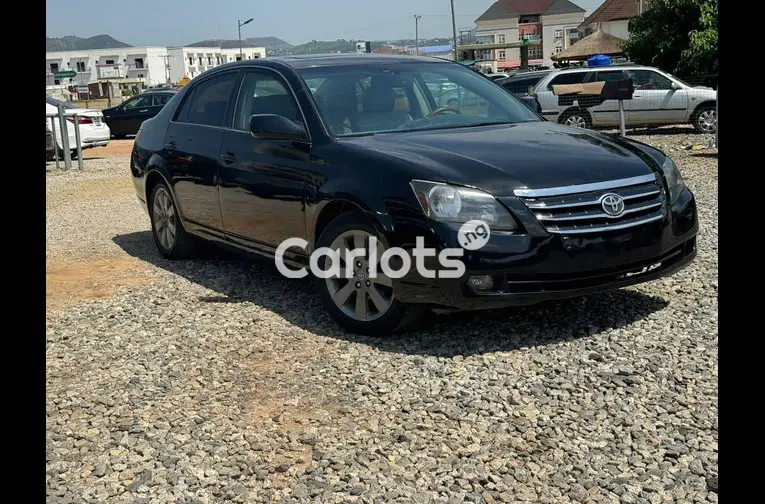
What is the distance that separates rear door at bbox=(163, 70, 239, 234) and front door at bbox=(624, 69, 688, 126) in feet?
44.4

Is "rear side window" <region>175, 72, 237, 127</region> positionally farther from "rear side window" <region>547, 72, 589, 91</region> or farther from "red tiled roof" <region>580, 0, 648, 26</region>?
"red tiled roof" <region>580, 0, 648, 26</region>

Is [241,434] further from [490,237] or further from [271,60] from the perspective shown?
[271,60]

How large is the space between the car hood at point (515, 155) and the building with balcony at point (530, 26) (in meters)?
120

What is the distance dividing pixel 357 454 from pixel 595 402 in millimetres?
1148

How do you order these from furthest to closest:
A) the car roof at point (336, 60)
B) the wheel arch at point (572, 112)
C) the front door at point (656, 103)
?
1. the wheel arch at point (572, 112)
2. the front door at point (656, 103)
3. the car roof at point (336, 60)

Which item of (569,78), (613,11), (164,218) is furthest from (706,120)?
(613,11)

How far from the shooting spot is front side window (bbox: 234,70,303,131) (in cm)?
591

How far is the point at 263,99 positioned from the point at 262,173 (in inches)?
25.8

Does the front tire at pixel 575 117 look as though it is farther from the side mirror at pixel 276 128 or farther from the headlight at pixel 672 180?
A: the side mirror at pixel 276 128

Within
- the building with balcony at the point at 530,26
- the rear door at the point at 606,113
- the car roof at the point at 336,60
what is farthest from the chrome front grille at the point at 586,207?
the building with balcony at the point at 530,26

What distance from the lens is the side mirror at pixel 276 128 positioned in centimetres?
555

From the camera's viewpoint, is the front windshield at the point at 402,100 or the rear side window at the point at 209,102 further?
the rear side window at the point at 209,102

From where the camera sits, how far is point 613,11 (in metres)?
90.1
